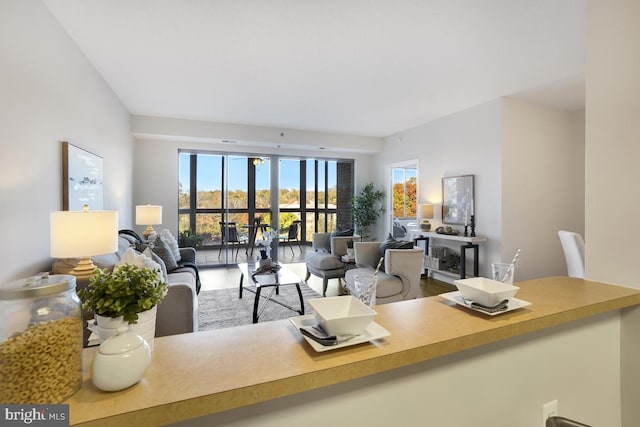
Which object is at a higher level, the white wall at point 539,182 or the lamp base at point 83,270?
the white wall at point 539,182

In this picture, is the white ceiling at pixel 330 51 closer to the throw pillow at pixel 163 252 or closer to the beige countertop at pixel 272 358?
the throw pillow at pixel 163 252

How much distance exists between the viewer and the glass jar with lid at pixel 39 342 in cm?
53

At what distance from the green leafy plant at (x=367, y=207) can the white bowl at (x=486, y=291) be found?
5.88 metres

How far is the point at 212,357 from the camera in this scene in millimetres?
770

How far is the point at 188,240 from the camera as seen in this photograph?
19.6ft

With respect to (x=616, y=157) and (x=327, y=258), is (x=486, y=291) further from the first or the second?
(x=327, y=258)

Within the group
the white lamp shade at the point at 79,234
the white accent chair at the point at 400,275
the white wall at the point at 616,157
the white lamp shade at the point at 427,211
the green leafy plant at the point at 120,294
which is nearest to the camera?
the green leafy plant at the point at 120,294

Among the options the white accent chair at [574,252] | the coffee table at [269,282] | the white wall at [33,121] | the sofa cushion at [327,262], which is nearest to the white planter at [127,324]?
the white wall at [33,121]

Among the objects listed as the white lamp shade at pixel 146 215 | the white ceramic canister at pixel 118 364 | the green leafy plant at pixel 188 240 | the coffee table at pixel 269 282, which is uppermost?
the white lamp shade at pixel 146 215

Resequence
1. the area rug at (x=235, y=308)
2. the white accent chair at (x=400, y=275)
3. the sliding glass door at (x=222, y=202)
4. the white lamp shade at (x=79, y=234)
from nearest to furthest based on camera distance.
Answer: the white lamp shade at (x=79, y=234) < the white accent chair at (x=400, y=275) < the area rug at (x=235, y=308) < the sliding glass door at (x=222, y=202)

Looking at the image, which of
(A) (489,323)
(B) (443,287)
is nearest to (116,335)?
(A) (489,323)

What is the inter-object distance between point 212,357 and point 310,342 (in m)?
0.27

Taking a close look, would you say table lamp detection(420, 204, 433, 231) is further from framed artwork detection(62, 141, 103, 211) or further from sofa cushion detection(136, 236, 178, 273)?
framed artwork detection(62, 141, 103, 211)

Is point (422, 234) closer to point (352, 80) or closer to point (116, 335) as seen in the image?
point (352, 80)
